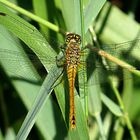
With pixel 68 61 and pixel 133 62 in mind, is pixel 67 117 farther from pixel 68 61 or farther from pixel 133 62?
pixel 133 62

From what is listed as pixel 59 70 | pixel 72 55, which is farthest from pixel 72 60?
pixel 59 70

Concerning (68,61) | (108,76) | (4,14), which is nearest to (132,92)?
(108,76)

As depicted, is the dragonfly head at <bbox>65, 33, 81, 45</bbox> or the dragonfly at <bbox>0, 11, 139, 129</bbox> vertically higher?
the dragonfly head at <bbox>65, 33, 81, 45</bbox>

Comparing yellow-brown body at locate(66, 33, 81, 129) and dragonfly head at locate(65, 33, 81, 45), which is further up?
dragonfly head at locate(65, 33, 81, 45)

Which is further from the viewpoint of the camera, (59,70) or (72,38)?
(72,38)

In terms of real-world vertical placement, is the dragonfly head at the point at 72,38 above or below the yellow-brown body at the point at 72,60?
above

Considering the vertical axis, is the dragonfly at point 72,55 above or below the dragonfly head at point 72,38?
below

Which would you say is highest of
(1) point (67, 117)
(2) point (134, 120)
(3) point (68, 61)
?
(3) point (68, 61)

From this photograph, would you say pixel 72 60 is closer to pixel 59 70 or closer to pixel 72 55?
pixel 72 55
